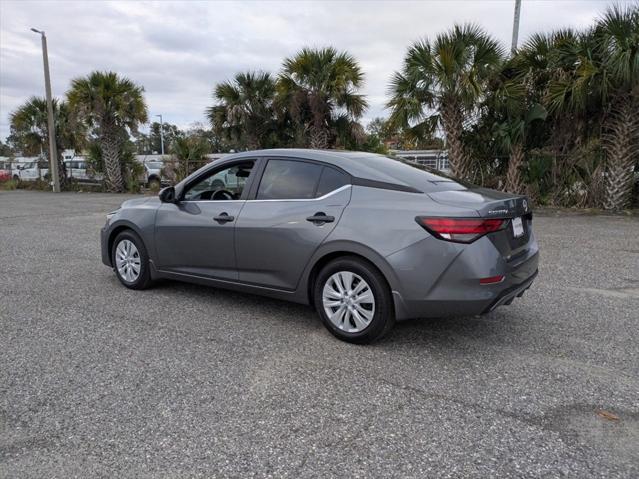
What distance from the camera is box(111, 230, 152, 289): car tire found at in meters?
5.47

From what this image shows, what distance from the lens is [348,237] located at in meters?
3.84

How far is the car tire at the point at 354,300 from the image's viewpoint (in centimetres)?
376

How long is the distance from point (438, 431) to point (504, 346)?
1.48m

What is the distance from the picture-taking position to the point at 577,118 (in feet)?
42.6

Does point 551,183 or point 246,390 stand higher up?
point 551,183

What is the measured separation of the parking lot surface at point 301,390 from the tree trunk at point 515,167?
8838 mm

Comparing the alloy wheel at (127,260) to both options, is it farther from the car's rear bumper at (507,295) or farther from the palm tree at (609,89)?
the palm tree at (609,89)

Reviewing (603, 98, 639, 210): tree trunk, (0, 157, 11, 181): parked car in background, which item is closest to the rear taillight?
(603, 98, 639, 210): tree trunk

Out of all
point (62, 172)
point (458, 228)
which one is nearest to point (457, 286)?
point (458, 228)

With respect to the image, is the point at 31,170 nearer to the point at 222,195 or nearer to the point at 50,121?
the point at 50,121

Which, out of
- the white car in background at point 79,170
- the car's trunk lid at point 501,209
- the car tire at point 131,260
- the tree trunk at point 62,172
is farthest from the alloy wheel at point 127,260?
the tree trunk at point 62,172

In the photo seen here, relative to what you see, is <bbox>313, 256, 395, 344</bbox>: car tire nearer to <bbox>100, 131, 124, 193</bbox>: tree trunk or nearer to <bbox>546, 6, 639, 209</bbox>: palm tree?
<bbox>546, 6, 639, 209</bbox>: palm tree

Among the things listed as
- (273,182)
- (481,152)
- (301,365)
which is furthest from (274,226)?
(481,152)

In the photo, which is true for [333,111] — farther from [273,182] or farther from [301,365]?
[301,365]
